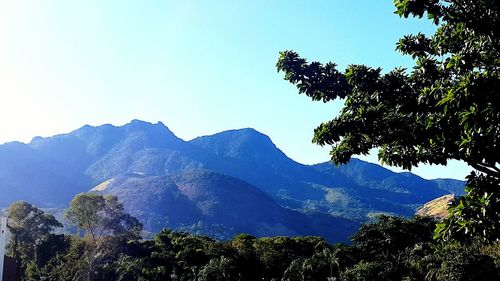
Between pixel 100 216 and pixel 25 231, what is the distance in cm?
833

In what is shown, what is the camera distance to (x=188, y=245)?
45.4 m

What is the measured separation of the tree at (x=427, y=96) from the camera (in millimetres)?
6324

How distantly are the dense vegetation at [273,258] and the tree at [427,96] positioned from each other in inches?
834

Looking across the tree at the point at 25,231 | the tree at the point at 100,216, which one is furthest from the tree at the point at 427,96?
the tree at the point at 25,231

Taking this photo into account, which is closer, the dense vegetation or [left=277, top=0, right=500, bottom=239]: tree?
[left=277, top=0, right=500, bottom=239]: tree

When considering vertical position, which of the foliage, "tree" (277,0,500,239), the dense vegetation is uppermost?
"tree" (277,0,500,239)

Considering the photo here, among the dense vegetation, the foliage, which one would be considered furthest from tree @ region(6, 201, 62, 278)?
the foliage

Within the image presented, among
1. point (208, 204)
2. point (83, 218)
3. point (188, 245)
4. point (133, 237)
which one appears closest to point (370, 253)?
point (188, 245)

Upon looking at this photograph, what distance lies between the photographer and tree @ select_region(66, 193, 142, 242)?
192 feet

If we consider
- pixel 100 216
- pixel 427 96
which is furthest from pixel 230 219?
pixel 427 96

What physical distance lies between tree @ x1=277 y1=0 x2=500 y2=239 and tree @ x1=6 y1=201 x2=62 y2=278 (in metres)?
54.9

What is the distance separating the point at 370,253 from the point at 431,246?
21.3 ft

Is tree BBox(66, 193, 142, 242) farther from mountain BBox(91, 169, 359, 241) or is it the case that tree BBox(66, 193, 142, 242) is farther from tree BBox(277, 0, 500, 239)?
mountain BBox(91, 169, 359, 241)

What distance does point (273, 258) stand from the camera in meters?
42.1
